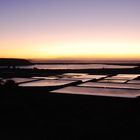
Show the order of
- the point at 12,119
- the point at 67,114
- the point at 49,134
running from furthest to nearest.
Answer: the point at 67,114 → the point at 12,119 → the point at 49,134

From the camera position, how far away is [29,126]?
9062 millimetres

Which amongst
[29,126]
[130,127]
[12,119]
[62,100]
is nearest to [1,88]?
[62,100]

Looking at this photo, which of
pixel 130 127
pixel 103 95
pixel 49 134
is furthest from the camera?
pixel 103 95

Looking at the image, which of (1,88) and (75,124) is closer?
(75,124)

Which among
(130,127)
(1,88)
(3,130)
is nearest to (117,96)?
(130,127)

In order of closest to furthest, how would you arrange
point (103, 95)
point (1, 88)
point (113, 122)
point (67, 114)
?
point (113, 122) < point (67, 114) < point (103, 95) < point (1, 88)

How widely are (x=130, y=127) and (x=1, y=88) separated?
10116 mm

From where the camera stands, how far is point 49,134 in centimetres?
818

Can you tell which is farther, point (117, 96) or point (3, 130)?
point (117, 96)

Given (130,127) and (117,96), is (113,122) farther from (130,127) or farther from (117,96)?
(117,96)

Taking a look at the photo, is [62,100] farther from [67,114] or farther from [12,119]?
[12,119]

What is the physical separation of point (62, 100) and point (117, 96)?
3227 millimetres

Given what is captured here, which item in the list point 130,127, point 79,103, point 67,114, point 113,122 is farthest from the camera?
point 79,103

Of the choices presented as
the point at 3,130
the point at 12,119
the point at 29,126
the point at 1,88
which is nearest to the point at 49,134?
the point at 29,126
